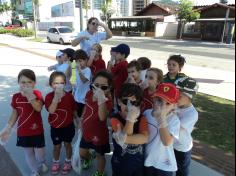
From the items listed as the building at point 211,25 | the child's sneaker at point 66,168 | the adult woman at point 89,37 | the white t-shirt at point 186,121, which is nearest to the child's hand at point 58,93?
the child's sneaker at point 66,168

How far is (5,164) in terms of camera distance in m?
3.62

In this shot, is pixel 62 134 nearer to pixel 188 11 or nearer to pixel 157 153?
pixel 157 153

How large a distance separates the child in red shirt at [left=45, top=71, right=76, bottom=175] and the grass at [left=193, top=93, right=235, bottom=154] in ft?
6.28

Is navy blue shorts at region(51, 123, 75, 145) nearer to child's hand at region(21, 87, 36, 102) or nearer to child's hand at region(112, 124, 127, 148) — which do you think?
child's hand at region(21, 87, 36, 102)

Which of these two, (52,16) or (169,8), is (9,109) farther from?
(52,16)

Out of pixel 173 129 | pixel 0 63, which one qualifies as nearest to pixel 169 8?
pixel 0 63

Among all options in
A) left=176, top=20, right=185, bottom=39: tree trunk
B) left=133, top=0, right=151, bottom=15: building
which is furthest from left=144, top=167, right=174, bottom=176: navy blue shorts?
left=133, top=0, right=151, bottom=15: building

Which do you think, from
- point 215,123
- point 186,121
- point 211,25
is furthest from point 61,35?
point 186,121

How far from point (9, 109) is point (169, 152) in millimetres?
4189

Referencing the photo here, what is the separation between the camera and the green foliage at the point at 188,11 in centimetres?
3061

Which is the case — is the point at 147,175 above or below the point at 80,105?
below

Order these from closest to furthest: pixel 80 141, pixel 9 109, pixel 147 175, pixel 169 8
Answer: pixel 147 175 → pixel 80 141 → pixel 9 109 → pixel 169 8

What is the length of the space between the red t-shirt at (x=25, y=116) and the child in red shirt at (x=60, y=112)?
0.54 feet

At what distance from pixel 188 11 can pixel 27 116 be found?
3033 cm
